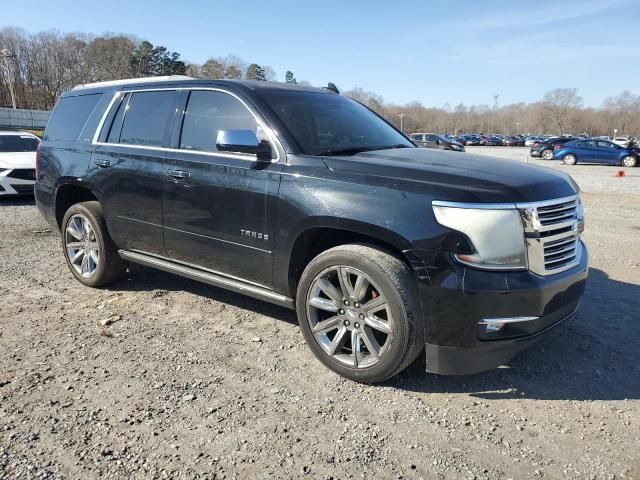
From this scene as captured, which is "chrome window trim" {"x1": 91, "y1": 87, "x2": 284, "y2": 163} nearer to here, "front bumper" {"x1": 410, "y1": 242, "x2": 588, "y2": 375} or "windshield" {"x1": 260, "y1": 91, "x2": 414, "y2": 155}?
"windshield" {"x1": 260, "y1": 91, "x2": 414, "y2": 155}

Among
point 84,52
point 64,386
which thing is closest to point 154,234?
point 64,386

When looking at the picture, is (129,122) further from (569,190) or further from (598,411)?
(598,411)

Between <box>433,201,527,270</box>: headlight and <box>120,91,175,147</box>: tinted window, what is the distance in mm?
2712

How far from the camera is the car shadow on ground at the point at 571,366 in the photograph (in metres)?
3.33

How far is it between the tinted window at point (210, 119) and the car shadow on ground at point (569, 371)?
7.32ft

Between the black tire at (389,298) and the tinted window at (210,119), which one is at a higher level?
the tinted window at (210,119)

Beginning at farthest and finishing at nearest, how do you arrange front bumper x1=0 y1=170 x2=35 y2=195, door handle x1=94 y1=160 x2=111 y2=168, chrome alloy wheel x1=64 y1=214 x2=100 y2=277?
front bumper x1=0 y1=170 x2=35 y2=195 < chrome alloy wheel x1=64 y1=214 x2=100 y2=277 < door handle x1=94 y1=160 x2=111 y2=168

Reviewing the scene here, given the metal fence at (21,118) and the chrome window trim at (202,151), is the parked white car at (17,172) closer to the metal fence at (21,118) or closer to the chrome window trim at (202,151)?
the chrome window trim at (202,151)

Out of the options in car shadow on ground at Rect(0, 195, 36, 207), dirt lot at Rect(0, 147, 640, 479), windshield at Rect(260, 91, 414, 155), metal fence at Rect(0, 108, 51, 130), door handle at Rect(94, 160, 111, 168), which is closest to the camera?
dirt lot at Rect(0, 147, 640, 479)

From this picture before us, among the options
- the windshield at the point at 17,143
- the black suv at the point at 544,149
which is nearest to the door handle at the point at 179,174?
the windshield at the point at 17,143

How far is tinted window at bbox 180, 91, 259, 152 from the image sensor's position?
13.0ft

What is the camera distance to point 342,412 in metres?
3.06

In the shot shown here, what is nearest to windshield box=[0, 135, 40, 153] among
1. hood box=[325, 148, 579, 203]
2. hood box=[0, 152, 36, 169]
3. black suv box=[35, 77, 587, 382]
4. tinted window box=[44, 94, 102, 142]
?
hood box=[0, 152, 36, 169]

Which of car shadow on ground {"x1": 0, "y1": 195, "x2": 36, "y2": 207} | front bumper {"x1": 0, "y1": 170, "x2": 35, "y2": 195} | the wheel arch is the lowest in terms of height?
car shadow on ground {"x1": 0, "y1": 195, "x2": 36, "y2": 207}
